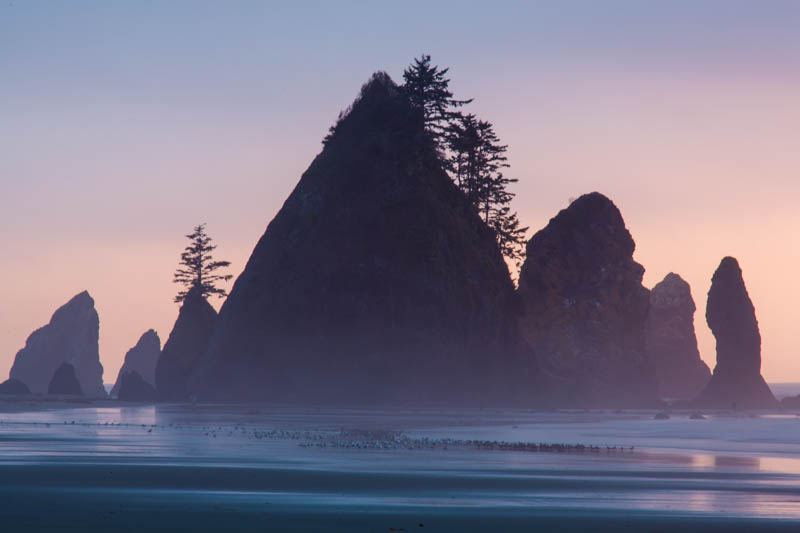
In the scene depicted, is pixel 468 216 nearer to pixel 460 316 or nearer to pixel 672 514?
pixel 460 316

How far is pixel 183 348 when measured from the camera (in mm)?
119688

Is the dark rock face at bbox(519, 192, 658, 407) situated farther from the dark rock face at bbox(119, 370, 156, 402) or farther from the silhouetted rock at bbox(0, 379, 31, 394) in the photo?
the silhouetted rock at bbox(0, 379, 31, 394)

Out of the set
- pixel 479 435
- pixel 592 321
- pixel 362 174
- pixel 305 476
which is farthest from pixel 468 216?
pixel 305 476

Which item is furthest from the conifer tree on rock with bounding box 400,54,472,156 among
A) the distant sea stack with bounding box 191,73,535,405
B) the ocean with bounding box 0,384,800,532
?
the ocean with bounding box 0,384,800,532

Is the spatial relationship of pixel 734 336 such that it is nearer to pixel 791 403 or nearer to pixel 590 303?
pixel 791 403

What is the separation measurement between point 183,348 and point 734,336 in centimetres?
8555

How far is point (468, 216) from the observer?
372 feet

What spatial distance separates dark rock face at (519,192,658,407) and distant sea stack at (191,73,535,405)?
20988mm

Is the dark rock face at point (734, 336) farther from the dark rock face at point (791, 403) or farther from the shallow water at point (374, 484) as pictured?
the shallow water at point (374, 484)

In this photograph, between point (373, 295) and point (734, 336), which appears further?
point (734, 336)

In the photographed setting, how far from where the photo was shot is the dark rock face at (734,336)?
164 m

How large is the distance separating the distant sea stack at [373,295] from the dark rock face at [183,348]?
1101 cm

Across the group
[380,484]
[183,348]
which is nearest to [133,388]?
[183,348]

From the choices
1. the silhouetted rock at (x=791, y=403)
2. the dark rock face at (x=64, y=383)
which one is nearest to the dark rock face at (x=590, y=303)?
the silhouetted rock at (x=791, y=403)
